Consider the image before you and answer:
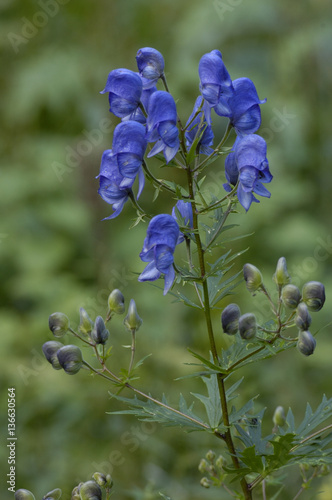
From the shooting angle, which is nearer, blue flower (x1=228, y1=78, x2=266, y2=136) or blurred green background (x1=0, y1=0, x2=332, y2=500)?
blue flower (x1=228, y1=78, x2=266, y2=136)

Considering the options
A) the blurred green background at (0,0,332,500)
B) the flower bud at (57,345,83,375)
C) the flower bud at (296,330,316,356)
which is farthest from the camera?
the blurred green background at (0,0,332,500)

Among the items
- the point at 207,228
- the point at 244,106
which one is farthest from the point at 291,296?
the point at 244,106

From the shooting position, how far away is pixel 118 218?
299cm

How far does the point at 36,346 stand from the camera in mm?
2238

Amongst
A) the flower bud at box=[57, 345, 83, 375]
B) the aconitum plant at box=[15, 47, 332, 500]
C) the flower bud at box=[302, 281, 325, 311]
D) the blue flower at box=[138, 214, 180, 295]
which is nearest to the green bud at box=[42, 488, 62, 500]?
the aconitum plant at box=[15, 47, 332, 500]

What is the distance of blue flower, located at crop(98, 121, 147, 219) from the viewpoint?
0.88 meters

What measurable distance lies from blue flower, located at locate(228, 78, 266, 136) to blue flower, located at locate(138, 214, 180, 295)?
17cm

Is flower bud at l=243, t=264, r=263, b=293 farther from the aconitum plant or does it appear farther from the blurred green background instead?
the blurred green background

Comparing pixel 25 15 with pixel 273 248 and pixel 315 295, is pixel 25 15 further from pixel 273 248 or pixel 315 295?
pixel 315 295

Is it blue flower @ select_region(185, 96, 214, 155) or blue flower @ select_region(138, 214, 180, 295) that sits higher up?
blue flower @ select_region(185, 96, 214, 155)

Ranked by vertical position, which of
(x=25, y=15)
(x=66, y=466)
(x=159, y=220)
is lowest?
(x=66, y=466)

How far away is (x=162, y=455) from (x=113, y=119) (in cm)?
148

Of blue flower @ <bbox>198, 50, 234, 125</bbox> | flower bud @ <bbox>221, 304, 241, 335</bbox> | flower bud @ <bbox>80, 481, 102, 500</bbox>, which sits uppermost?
blue flower @ <bbox>198, 50, 234, 125</bbox>

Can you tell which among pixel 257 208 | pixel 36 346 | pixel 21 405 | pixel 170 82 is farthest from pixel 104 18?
pixel 21 405
